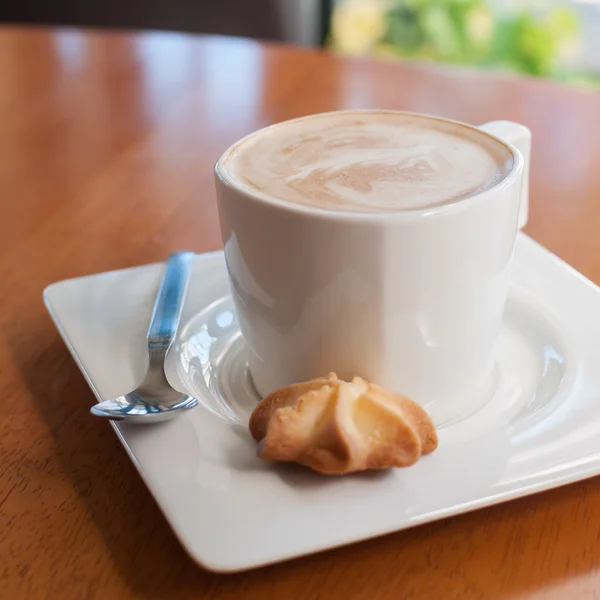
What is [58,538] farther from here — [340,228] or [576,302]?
[576,302]

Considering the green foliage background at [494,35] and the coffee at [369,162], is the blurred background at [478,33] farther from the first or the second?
the coffee at [369,162]

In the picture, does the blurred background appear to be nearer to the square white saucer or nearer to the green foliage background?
the green foliage background

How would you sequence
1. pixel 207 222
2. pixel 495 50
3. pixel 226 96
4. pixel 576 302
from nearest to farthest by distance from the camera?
pixel 576 302, pixel 207 222, pixel 226 96, pixel 495 50

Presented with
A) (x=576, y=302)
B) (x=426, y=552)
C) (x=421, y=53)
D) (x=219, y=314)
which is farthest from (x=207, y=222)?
(x=421, y=53)

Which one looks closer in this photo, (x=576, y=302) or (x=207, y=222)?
(x=576, y=302)

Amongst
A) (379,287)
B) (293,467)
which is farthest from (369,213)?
(293,467)

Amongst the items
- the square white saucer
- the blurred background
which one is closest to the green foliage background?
the blurred background
